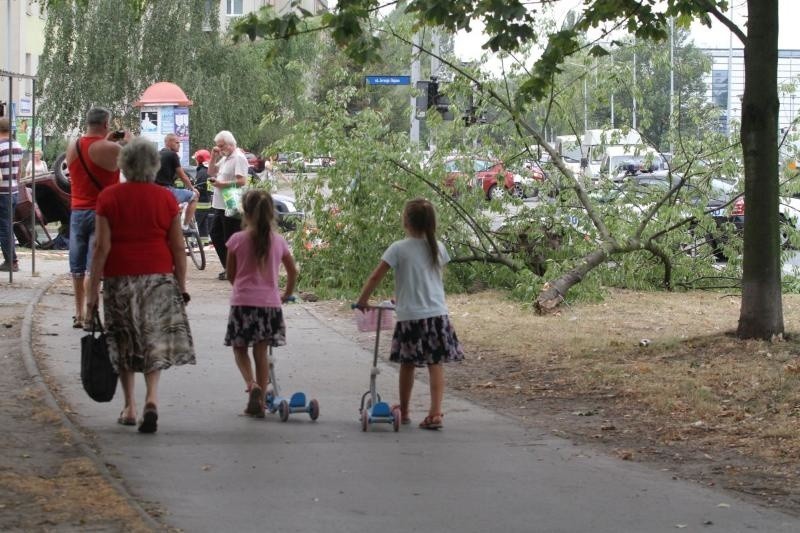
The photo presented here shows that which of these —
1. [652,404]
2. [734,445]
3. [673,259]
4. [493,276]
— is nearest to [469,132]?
[493,276]

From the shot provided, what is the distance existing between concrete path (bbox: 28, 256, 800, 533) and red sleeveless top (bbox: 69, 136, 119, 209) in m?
2.08

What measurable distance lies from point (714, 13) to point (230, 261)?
5237mm

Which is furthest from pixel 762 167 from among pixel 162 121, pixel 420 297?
pixel 162 121

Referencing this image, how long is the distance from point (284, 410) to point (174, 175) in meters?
10.1

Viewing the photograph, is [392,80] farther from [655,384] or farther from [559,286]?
[655,384]

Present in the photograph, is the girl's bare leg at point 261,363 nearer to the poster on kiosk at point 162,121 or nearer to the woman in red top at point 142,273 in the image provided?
the woman in red top at point 142,273

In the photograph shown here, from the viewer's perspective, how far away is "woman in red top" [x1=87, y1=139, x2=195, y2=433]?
7871 millimetres

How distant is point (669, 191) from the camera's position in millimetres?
15656

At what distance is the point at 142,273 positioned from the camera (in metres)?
7.91

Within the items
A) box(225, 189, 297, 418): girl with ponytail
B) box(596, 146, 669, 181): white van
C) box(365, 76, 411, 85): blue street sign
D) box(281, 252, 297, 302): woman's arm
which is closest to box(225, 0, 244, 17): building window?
box(365, 76, 411, 85): blue street sign

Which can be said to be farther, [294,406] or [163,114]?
[163,114]

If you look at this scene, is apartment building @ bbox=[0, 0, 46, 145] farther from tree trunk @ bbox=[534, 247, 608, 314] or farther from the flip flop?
the flip flop

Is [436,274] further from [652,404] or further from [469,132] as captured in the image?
[469,132]

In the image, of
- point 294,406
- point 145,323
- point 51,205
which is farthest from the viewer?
point 51,205
